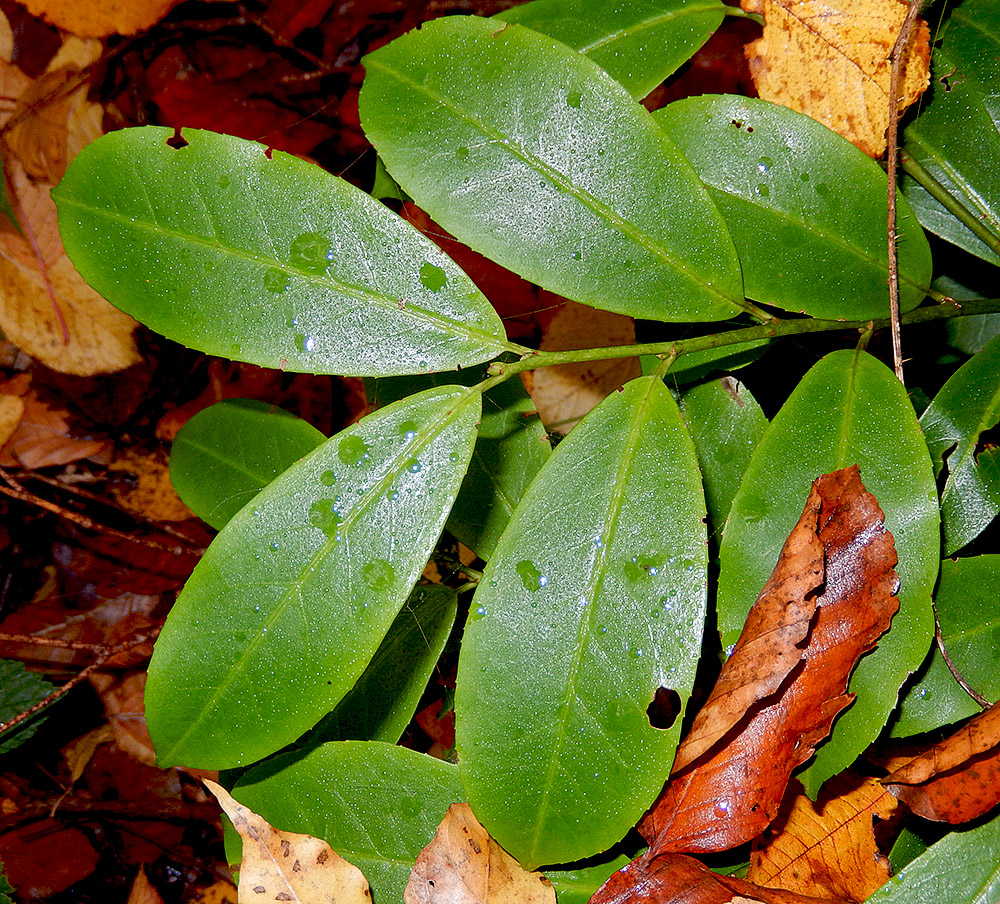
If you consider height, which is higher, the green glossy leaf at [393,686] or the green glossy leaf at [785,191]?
the green glossy leaf at [785,191]

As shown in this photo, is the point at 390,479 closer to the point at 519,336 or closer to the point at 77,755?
the point at 519,336

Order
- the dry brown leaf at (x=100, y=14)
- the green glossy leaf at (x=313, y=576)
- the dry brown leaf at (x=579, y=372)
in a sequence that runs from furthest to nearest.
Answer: the dry brown leaf at (x=100, y=14) < the dry brown leaf at (x=579, y=372) < the green glossy leaf at (x=313, y=576)

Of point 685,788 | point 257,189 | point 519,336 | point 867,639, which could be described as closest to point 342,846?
point 685,788

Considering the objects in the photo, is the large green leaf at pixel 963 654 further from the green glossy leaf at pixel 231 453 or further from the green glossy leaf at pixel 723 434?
the green glossy leaf at pixel 231 453

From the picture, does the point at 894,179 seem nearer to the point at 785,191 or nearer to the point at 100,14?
the point at 785,191

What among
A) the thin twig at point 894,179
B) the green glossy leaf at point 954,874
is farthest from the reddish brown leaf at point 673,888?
the thin twig at point 894,179

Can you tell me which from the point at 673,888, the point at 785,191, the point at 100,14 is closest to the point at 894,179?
the point at 785,191
